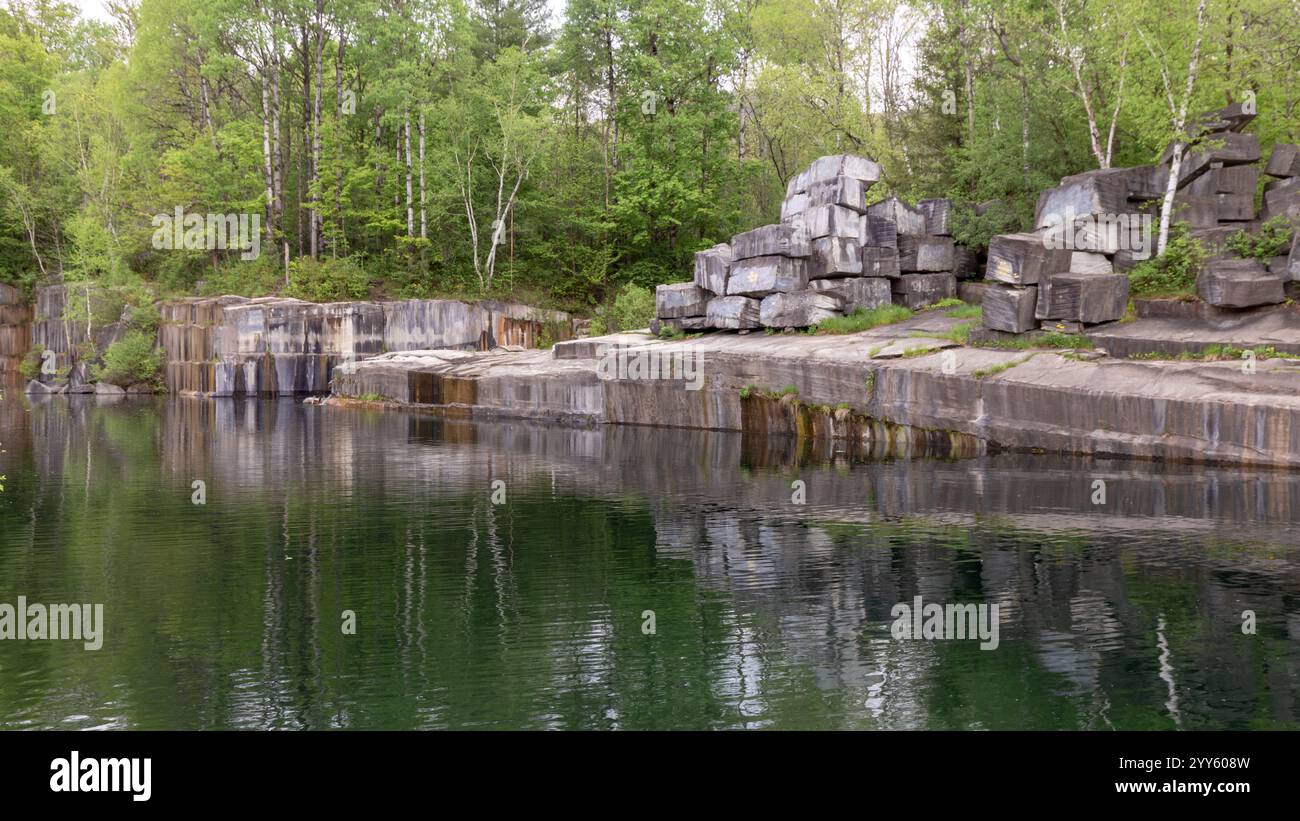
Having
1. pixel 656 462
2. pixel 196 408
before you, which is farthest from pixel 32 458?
pixel 196 408

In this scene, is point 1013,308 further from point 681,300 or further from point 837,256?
point 681,300

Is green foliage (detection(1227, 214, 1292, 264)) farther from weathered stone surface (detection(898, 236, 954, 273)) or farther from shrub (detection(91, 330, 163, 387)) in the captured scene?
shrub (detection(91, 330, 163, 387))

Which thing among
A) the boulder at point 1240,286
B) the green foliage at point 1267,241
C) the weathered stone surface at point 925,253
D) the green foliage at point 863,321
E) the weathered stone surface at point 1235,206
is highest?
the weathered stone surface at point 1235,206

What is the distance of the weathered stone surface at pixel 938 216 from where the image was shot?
147ft

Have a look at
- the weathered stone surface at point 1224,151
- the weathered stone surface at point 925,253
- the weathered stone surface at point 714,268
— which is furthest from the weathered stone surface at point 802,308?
the weathered stone surface at point 1224,151

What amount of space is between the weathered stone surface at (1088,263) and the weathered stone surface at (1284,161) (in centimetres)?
614

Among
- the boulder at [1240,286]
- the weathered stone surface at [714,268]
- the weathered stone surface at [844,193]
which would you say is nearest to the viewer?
the boulder at [1240,286]

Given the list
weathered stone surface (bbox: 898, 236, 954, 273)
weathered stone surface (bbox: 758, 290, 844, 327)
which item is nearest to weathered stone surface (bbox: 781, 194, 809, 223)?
weathered stone surface (bbox: 758, 290, 844, 327)

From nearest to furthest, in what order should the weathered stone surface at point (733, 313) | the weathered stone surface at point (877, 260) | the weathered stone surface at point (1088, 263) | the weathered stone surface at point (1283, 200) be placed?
the weathered stone surface at point (1283, 200) < the weathered stone surface at point (1088, 263) < the weathered stone surface at point (877, 260) < the weathered stone surface at point (733, 313)

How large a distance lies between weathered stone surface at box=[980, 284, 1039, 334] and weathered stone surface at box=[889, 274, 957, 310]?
888 centimetres

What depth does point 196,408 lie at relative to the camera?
54.2 metres

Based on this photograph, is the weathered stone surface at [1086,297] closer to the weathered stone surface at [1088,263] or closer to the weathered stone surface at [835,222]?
the weathered stone surface at [1088,263]

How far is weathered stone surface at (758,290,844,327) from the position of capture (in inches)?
1670

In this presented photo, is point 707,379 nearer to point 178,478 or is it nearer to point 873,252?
point 873,252
